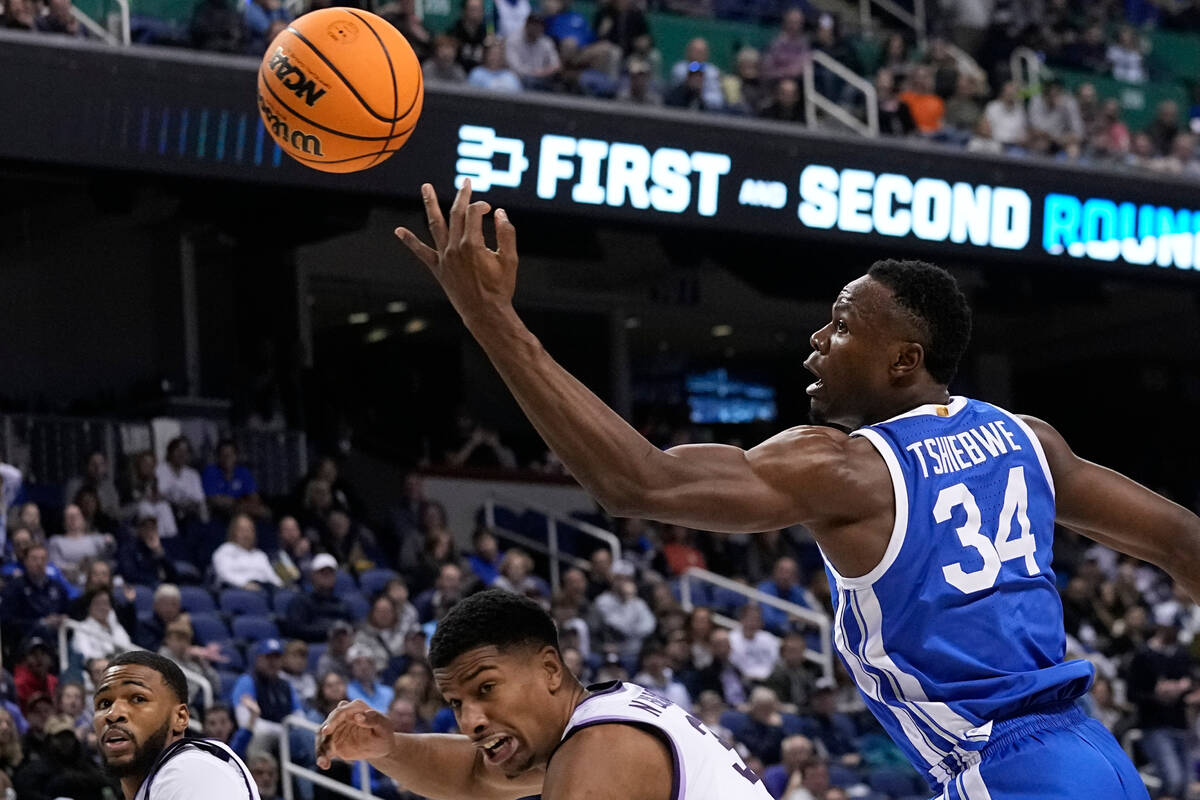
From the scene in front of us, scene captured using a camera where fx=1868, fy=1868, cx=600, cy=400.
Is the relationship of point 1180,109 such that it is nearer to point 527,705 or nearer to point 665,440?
point 665,440

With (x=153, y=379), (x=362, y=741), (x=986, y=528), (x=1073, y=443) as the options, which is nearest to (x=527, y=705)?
(x=362, y=741)

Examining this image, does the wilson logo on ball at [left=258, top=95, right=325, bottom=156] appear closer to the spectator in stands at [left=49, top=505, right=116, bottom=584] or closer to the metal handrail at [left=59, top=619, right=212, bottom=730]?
the metal handrail at [left=59, top=619, right=212, bottom=730]

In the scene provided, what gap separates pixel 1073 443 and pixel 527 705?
863 inches

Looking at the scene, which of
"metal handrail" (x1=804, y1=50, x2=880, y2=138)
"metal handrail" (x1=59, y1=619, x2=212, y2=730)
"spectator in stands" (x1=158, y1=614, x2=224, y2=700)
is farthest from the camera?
"metal handrail" (x1=804, y1=50, x2=880, y2=138)

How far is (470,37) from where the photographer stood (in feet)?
49.8

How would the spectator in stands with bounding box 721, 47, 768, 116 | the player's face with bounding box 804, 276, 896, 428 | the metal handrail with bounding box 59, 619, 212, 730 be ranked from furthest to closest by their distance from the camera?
1. the spectator in stands with bounding box 721, 47, 768, 116
2. the metal handrail with bounding box 59, 619, 212, 730
3. the player's face with bounding box 804, 276, 896, 428

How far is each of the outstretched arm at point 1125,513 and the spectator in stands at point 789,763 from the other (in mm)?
8573

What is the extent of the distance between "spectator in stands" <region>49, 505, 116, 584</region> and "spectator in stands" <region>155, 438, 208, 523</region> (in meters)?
1.33

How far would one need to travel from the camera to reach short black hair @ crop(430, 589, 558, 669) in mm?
3301

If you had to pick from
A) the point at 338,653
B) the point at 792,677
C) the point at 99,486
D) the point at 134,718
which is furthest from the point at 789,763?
the point at 134,718

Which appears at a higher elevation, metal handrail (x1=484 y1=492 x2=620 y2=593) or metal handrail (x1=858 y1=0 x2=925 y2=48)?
metal handrail (x1=858 y1=0 x2=925 y2=48)

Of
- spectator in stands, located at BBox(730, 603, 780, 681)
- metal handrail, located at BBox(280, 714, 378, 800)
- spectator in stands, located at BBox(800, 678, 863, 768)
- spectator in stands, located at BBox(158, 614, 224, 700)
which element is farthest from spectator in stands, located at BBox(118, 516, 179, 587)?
spectator in stands, located at BBox(800, 678, 863, 768)

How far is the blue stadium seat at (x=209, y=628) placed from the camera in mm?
12328

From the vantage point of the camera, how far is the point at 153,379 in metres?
17.6
